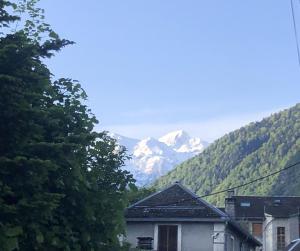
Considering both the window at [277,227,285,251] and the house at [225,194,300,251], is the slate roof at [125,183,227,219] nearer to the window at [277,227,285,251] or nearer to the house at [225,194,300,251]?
the house at [225,194,300,251]

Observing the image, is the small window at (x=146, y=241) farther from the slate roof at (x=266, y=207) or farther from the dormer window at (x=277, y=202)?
the dormer window at (x=277, y=202)

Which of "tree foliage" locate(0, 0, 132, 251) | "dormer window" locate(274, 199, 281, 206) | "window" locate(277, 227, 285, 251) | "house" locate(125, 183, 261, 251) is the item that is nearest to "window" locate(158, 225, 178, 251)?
"house" locate(125, 183, 261, 251)

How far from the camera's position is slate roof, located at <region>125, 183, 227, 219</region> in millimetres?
29172

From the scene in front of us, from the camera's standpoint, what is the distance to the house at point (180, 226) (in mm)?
28531

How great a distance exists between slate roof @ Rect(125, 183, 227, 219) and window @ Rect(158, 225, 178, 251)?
541 millimetres

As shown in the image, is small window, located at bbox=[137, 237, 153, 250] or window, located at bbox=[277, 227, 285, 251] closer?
small window, located at bbox=[137, 237, 153, 250]

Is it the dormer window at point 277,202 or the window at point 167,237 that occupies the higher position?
the dormer window at point 277,202

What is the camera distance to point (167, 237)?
96.2 feet

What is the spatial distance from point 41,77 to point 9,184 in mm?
2029

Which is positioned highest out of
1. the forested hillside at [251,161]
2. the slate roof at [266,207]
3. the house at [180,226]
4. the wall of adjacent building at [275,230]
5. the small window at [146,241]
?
the forested hillside at [251,161]

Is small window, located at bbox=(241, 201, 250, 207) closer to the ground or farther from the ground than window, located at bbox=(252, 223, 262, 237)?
farther from the ground

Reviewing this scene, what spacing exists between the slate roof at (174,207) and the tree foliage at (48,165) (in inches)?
633

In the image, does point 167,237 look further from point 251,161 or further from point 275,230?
point 251,161

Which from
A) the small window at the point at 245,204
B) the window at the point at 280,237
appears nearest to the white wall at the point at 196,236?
the window at the point at 280,237
